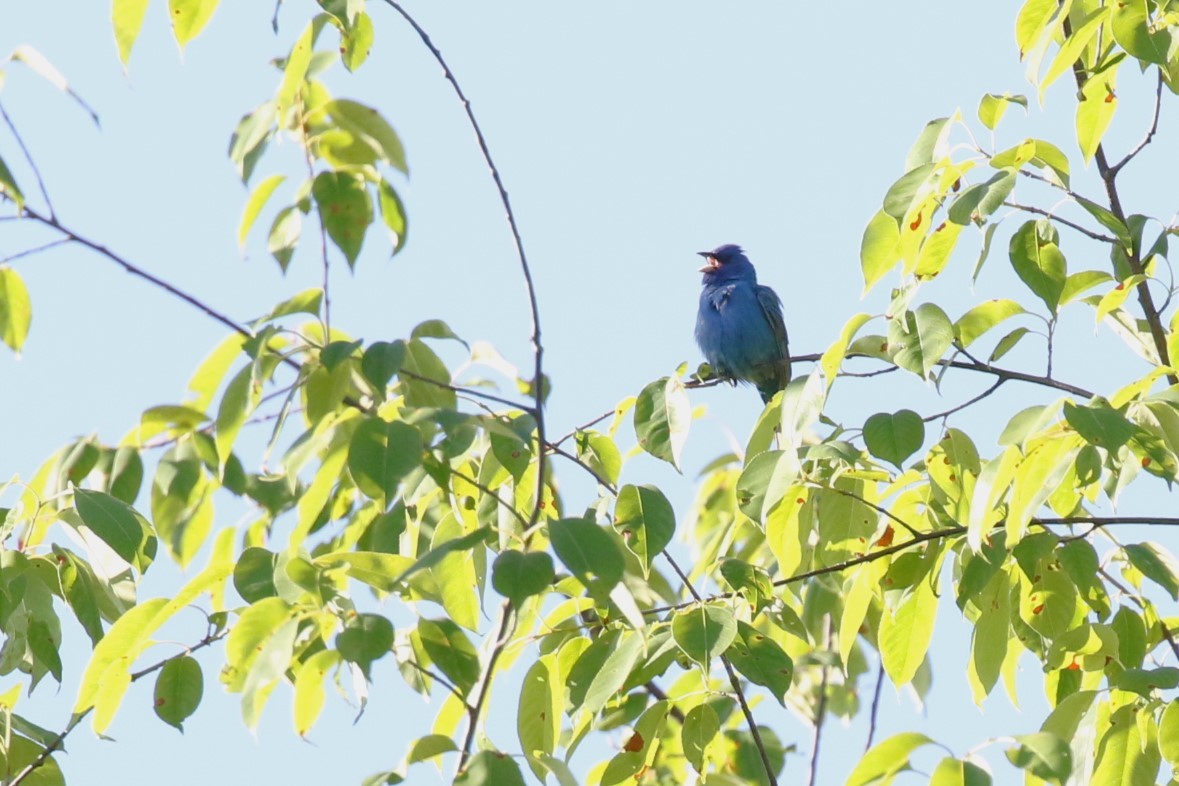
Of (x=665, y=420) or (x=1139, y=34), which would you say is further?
(x=665, y=420)

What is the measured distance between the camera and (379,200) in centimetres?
273

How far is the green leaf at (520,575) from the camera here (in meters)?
2.27

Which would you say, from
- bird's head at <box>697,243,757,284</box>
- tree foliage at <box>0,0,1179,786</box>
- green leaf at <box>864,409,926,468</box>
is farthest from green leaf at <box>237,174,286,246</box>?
bird's head at <box>697,243,757,284</box>

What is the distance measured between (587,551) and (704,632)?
1.80 feet

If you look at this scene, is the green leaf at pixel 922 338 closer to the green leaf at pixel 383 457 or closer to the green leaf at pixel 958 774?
the green leaf at pixel 958 774

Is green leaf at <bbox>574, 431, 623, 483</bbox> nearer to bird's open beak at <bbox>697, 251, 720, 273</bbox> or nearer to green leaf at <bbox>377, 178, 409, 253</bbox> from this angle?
green leaf at <bbox>377, 178, 409, 253</bbox>

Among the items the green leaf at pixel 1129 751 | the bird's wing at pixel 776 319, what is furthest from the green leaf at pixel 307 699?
the bird's wing at pixel 776 319

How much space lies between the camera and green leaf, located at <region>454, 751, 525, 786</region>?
7.54ft

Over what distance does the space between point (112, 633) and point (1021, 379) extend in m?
2.26

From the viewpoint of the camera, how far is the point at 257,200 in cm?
277

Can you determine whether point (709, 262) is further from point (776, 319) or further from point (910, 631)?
point (910, 631)

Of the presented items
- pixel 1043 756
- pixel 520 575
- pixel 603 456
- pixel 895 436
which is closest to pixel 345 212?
pixel 520 575

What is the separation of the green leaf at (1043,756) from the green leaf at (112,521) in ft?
5.36

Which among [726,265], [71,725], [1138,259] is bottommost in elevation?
[71,725]
